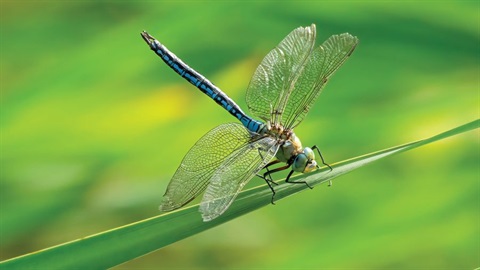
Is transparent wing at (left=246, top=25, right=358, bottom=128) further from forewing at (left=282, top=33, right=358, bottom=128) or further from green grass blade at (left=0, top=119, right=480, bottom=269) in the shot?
green grass blade at (left=0, top=119, right=480, bottom=269)

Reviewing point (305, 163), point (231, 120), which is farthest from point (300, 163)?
point (231, 120)

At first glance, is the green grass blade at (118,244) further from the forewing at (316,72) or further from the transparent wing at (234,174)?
the forewing at (316,72)

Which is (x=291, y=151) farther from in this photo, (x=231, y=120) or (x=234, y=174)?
(x=231, y=120)

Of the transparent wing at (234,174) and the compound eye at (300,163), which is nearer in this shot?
the transparent wing at (234,174)

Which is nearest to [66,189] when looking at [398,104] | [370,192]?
[370,192]

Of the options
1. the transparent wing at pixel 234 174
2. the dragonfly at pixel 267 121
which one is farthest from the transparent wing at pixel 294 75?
the transparent wing at pixel 234 174

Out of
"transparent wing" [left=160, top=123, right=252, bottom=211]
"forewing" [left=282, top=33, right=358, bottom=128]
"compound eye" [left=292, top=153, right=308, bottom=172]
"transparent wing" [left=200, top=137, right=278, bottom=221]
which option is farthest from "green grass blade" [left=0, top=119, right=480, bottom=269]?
"forewing" [left=282, top=33, right=358, bottom=128]

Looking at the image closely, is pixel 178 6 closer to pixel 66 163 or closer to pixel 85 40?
pixel 85 40
